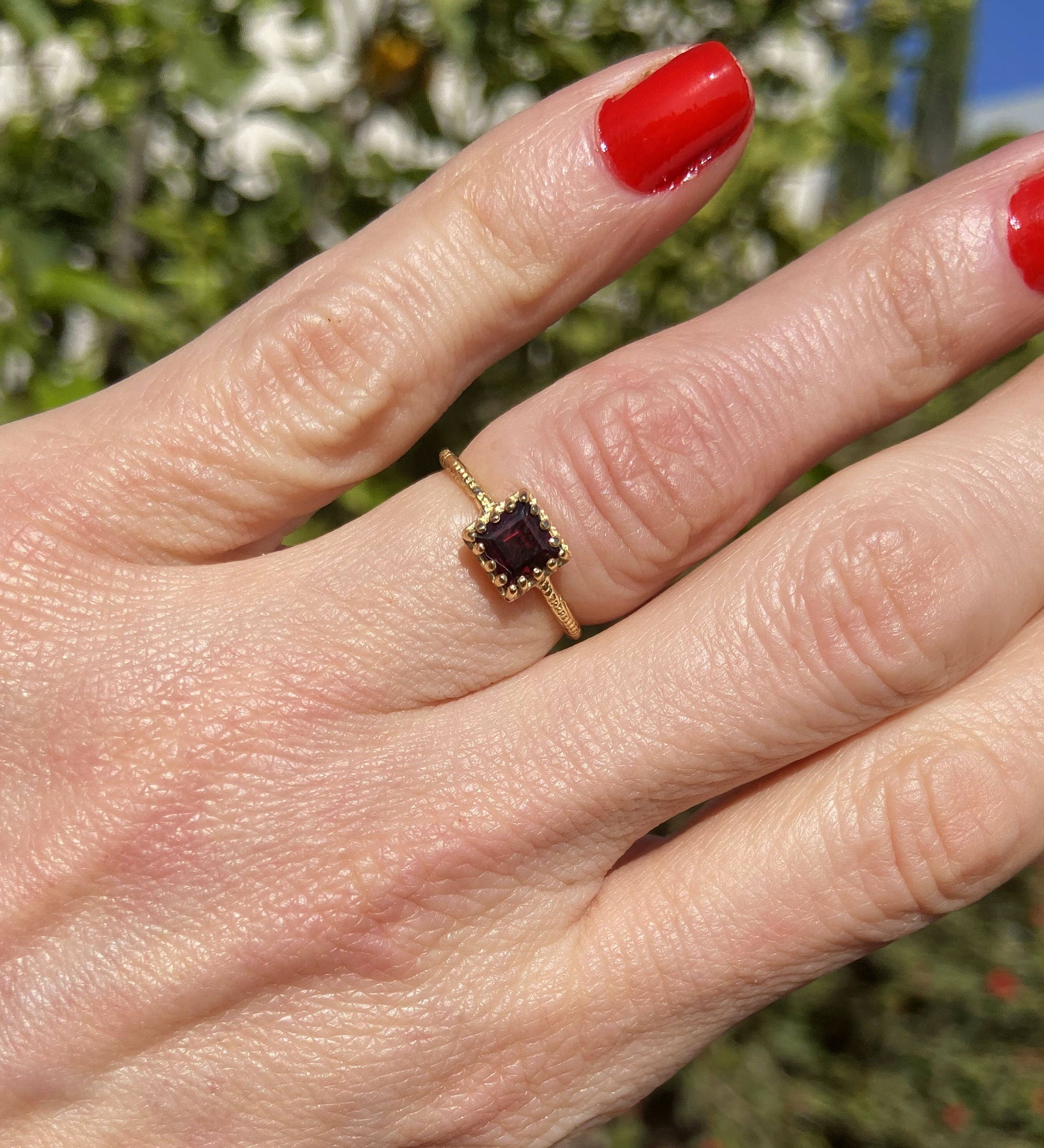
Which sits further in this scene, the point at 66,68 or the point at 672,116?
the point at 66,68

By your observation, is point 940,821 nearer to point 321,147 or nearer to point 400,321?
point 400,321

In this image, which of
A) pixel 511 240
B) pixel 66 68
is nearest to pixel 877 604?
pixel 511 240

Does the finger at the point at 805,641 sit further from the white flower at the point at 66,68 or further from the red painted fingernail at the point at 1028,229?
the white flower at the point at 66,68

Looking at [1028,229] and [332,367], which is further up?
[332,367]

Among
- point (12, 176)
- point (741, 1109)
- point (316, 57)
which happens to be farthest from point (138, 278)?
point (741, 1109)

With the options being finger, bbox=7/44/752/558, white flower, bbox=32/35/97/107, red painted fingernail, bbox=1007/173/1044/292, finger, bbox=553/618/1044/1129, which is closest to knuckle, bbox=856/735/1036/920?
finger, bbox=553/618/1044/1129

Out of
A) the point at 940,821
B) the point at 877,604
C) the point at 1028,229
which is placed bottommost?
the point at 940,821

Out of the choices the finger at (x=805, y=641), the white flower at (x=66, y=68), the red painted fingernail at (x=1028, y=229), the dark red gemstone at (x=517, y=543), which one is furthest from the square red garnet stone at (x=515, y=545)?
the white flower at (x=66, y=68)
